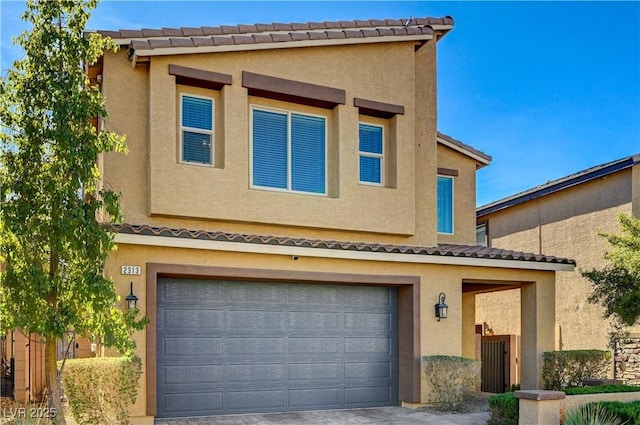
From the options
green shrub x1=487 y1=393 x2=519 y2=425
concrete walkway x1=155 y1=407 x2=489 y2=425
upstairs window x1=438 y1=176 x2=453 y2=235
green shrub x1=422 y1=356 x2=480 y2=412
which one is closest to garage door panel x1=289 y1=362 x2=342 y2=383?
concrete walkway x1=155 y1=407 x2=489 y2=425

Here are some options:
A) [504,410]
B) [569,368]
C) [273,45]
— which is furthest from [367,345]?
[273,45]

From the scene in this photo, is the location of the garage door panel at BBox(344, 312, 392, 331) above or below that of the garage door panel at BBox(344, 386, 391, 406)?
above

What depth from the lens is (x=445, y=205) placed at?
18016mm

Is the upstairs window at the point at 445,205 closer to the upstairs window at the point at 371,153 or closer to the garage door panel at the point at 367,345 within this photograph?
the upstairs window at the point at 371,153

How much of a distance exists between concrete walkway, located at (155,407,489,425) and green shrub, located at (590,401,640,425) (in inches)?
90.6

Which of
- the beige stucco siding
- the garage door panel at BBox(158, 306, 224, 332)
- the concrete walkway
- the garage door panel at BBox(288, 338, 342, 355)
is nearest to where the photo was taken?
the concrete walkway

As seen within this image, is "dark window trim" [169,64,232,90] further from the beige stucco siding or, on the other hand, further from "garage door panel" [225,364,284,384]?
"garage door panel" [225,364,284,384]

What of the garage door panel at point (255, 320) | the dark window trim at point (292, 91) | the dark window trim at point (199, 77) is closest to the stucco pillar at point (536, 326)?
the garage door panel at point (255, 320)

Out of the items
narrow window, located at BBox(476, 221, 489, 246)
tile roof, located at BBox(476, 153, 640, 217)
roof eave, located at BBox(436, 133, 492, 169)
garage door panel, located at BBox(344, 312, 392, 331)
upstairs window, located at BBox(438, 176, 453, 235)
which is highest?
roof eave, located at BBox(436, 133, 492, 169)

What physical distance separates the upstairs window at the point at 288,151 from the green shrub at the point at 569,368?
6607 millimetres

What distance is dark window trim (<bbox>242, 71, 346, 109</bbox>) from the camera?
13562mm

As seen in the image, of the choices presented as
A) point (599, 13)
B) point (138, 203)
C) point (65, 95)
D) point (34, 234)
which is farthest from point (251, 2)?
point (599, 13)

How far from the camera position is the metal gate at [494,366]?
58.6 ft

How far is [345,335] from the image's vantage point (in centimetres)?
1377
